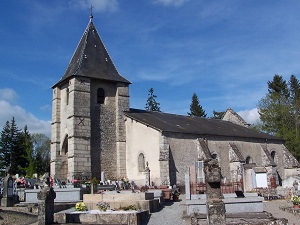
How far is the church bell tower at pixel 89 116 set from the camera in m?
25.6

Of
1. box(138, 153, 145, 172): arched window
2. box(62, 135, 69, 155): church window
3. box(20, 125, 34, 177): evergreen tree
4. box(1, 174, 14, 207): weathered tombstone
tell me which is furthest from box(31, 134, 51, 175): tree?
box(1, 174, 14, 207): weathered tombstone

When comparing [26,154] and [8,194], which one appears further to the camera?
[26,154]

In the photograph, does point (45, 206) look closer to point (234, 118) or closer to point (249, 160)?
point (249, 160)

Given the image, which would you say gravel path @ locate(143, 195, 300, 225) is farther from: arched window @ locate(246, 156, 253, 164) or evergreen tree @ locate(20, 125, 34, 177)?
evergreen tree @ locate(20, 125, 34, 177)

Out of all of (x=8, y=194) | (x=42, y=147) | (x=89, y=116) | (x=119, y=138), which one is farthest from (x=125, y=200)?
(x=42, y=147)

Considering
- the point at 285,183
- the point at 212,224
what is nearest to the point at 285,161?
the point at 285,183

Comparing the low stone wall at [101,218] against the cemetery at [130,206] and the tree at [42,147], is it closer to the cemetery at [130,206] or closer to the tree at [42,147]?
the cemetery at [130,206]

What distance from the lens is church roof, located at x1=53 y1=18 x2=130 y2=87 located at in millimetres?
27391

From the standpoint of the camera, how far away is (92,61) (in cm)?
2839

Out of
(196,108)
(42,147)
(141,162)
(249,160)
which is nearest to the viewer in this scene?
(141,162)

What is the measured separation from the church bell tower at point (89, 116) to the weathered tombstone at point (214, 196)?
18.2 metres

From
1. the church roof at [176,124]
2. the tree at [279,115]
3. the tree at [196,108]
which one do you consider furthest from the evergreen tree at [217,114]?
the church roof at [176,124]

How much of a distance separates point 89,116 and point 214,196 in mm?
19616

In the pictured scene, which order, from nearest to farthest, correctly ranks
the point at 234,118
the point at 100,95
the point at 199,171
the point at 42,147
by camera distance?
the point at 199,171 < the point at 100,95 < the point at 234,118 < the point at 42,147
